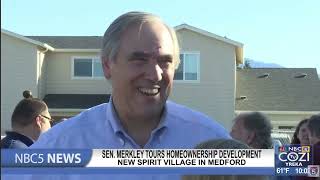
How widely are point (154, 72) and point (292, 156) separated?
605 mm

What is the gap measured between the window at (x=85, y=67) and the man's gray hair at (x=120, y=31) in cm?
1939

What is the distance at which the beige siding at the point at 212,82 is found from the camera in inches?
810

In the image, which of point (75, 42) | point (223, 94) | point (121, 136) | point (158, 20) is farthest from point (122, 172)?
point (75, 42)

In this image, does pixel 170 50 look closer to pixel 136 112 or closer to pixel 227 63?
pixel 136 112

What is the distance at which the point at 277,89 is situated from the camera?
23.8 metres

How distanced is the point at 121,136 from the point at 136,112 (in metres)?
0.11

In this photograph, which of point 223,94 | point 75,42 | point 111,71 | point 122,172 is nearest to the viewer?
point 122,172

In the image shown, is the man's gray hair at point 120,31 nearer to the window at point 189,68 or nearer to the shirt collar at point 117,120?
the shirt collar at point 117,120

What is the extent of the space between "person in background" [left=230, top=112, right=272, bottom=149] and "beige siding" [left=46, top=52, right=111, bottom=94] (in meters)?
17.2

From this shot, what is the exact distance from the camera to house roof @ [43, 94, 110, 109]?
816 inches

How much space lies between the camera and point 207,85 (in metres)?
20.7

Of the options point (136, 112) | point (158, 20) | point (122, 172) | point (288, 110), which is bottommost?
point (288, 110)

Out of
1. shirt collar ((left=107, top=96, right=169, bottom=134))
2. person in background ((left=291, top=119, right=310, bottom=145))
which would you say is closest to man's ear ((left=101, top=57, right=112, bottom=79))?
shirt collar ((left=107, top=96, right=169, bottom=134))

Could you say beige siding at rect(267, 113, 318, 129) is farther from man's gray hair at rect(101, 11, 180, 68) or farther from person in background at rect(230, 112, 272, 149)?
man's gray hair at rect(101, 11, 180, 68)
